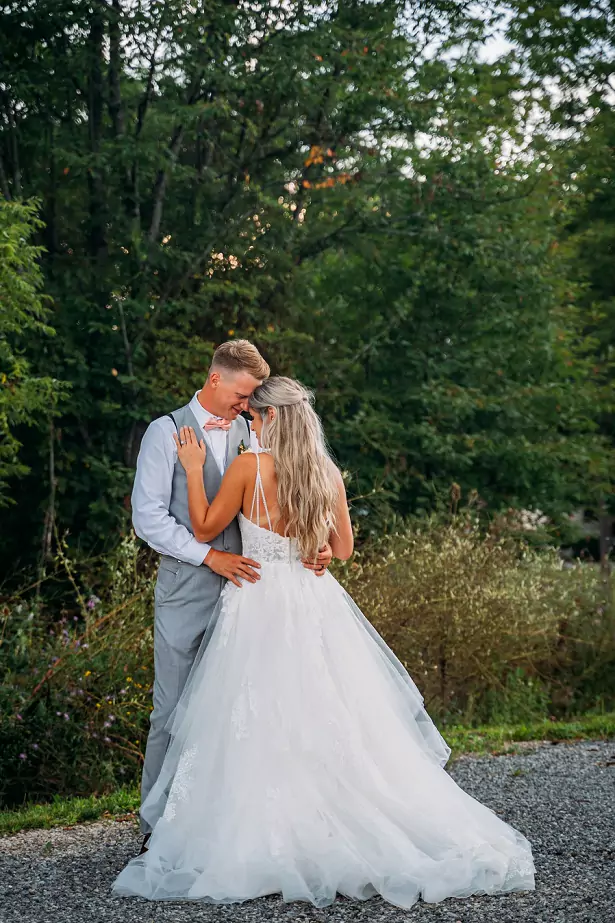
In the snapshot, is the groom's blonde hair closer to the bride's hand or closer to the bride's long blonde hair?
the bride's long blonde hair

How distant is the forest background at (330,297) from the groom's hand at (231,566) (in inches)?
138

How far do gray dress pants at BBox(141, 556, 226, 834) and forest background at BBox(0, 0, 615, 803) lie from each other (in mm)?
3350

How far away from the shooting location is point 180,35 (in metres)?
11.3

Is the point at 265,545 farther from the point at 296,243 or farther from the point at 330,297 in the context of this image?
the point at 330,297

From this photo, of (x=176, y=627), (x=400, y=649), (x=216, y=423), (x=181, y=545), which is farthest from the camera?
(x=400, y=649)

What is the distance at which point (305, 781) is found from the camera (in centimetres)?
440

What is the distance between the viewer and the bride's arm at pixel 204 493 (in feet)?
15.2

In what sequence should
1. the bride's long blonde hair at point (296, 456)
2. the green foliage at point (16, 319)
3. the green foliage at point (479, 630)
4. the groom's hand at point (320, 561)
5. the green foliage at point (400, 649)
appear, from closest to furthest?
the bride's long blonde hair at point (296, 456) < the groom's hand at point (320, 561) < the green foliage at point (400, 649) < the green foliage at point (479, 630) < the green foliage at point (16, 319)

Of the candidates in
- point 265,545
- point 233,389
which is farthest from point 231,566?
point 233,389

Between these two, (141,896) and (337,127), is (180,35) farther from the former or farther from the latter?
(141,896)

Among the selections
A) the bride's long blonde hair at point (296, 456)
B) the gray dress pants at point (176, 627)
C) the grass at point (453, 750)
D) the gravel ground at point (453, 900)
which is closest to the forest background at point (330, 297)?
the grass at point (453, 750)

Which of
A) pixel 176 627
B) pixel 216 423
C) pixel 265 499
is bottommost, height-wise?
pixel 176 627

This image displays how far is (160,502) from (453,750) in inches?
136

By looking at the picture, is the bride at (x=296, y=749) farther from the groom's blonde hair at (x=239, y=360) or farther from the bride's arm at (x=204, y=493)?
the groom's blonde hair at (x=239, y=360)
